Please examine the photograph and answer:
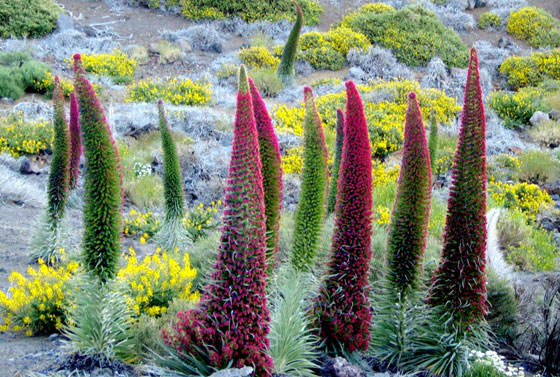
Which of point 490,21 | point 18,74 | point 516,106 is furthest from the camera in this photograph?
point 490,21

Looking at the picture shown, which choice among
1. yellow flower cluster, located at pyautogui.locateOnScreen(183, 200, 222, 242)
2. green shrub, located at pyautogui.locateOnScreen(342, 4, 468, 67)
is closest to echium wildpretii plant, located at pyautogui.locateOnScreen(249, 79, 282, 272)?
yellow flower cluster, located at pyautogui.locateOnScreen(183, 200, 222, 242)

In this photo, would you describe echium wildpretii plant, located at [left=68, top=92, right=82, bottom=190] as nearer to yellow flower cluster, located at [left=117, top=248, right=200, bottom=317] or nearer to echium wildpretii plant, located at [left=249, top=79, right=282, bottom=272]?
yellow flower cluster, located at [left=117, top=248, right=200, bottom=317]

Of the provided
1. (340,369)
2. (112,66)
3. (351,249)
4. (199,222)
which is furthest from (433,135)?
(112,66)

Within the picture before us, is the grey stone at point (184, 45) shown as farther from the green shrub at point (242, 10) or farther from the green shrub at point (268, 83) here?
the green shrub at point (268, 83)

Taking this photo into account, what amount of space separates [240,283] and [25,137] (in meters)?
8.31

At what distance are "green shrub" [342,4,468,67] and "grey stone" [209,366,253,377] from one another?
52.8ft

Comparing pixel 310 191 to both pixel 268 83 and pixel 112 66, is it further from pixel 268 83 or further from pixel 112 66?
pixel 112 66

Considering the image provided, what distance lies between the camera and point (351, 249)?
3.17m

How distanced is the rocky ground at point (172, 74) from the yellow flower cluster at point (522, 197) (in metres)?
0.63

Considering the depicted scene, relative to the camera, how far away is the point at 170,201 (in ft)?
20.1

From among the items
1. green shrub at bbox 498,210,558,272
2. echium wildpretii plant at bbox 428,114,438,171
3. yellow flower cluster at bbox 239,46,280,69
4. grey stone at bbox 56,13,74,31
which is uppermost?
echium wildpretii plant at bbox 428,114,438,171

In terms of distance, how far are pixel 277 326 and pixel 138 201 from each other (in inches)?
234

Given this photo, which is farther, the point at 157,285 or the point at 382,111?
the point at 382,111

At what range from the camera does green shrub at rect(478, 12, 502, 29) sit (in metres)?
21.4
